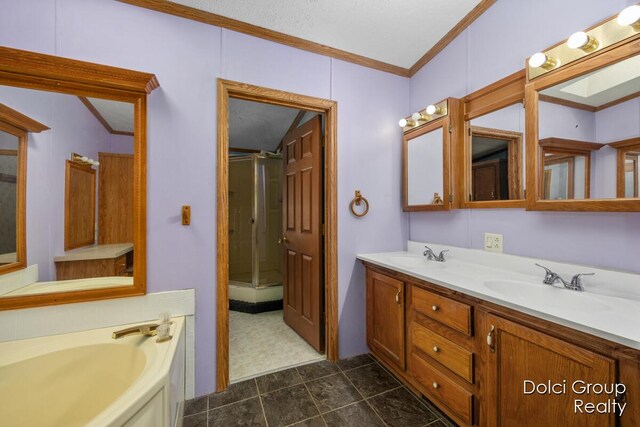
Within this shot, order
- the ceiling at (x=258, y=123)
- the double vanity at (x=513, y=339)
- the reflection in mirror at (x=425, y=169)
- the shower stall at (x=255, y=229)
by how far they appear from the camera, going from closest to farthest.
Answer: the double vanity at (x=513, y=339) < the reflection in mirror at (x=425, y=169) < the ceiling at (x=258, y=123) < the shower stall at (x=255, y=229)

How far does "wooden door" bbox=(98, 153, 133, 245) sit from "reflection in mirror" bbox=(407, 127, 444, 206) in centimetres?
208

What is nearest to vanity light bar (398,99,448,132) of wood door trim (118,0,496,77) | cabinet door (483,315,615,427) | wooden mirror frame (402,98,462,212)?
wooden mirror frame (402,98,462,212)

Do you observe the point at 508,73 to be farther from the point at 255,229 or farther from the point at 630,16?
the point at 255,229

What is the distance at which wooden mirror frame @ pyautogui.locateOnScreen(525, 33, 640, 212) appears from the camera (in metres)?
1.10

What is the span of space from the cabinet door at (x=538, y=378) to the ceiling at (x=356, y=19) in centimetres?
197

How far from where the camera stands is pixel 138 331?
53.4 inches

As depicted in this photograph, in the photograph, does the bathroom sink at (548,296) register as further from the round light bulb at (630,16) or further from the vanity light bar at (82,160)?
the vanity light bar at (82,160)

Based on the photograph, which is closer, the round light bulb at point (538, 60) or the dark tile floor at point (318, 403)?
the round light bulb at point (538, 60)

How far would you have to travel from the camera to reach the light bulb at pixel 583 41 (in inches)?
46.3

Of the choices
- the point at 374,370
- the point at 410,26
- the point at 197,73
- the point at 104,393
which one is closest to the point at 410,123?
the point at 410,26

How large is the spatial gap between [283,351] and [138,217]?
5.22ft

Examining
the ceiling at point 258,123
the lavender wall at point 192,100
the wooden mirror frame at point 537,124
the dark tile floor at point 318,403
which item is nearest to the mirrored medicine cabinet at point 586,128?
the wooden mirror frame at point 537,124

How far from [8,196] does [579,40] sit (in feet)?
9.53

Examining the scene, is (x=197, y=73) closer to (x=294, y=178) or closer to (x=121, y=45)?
(x=121, y=45)
